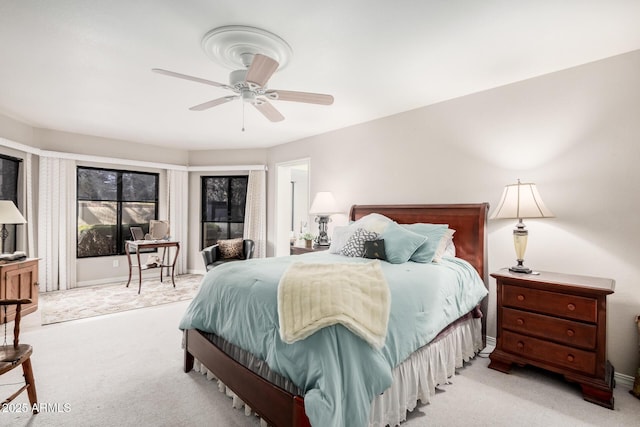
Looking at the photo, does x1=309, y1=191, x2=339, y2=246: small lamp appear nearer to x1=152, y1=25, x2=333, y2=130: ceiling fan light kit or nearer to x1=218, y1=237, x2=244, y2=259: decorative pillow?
x1=218, y1=237, x2=244, y2=259: decorative pillow

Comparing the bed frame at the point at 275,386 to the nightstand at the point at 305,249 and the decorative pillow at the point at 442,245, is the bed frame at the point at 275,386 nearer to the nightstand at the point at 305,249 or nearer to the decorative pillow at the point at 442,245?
the decorative pillow at the point at 442,245

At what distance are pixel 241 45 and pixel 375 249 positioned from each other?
6.55 ft

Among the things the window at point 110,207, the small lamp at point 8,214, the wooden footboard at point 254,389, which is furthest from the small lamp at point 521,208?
the window at point 110,207

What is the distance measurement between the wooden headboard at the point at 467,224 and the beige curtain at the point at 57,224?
Answer: 521 centimetres

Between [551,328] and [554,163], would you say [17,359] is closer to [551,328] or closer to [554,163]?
[551,328]

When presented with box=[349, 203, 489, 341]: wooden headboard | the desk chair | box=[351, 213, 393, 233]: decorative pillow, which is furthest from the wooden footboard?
box=[349, 203, 489, 341]: wooden headboard

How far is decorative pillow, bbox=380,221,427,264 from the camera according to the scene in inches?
107

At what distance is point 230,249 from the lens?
5.15 m

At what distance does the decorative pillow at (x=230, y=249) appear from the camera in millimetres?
5105

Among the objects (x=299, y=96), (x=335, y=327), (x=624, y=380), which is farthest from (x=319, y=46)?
(x=624, y=380)

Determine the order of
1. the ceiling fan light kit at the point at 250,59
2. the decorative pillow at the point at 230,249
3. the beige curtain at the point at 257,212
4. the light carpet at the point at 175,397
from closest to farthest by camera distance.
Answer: the light carpet at the point at 175,397
the ceiling fan light kit at the point at 250,59
the decorative pillow at the point at 230,249
the beige curtain at the point at 257,212

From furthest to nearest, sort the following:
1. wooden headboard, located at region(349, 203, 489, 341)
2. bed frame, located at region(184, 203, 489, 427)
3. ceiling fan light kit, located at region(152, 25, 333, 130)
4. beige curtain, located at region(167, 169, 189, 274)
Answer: beige curtain, located at region(167, 169, 189, 274) < wooden headboard, located at region(349, 203, 489, 341) < ceiling fan light kit, located at region(152, 25, 333, 130) < bed frame, located at region(184, 203, 489, 427)

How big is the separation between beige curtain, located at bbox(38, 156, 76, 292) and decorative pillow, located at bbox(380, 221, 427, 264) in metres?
5.04

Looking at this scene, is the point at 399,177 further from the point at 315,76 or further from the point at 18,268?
the point at 18,268
